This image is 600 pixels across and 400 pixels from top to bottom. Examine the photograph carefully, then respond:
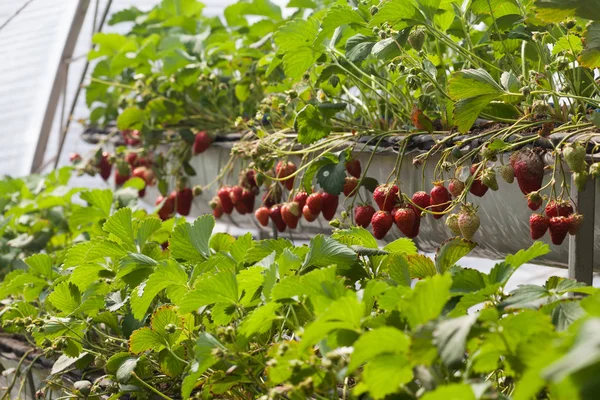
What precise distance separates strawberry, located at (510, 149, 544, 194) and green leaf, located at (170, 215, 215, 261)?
1.57ft

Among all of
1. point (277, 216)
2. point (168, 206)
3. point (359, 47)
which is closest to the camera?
point (359, 47)

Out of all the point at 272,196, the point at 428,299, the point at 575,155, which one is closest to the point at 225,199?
the point at 272,196

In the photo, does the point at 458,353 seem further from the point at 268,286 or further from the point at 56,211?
the point at 56,211

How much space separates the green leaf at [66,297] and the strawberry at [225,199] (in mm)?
648

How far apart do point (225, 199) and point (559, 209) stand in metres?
0.97

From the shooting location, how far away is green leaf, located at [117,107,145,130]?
2.48 meters

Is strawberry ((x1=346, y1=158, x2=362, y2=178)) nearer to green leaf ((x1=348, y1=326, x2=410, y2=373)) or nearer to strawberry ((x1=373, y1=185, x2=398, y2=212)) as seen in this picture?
strawberry ((x1=373, y1=185, x2=398, y2=212))

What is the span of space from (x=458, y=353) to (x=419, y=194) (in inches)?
28.3

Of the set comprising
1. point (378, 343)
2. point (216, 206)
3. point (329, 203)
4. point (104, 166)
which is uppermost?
→ point (378, 343)

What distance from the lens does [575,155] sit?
3.76ft

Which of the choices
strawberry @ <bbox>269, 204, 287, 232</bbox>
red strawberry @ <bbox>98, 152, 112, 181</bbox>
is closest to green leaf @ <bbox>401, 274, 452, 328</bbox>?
strawberry @ <bbox>269, 204, 287, 232</bbox>

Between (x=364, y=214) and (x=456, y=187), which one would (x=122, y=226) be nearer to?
(x=364, y=214)

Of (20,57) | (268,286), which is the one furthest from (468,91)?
(20,57)

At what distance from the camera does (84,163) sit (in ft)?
9.23
